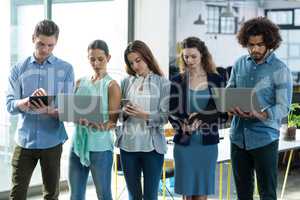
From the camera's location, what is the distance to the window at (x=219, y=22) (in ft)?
47.1

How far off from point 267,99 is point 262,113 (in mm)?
118

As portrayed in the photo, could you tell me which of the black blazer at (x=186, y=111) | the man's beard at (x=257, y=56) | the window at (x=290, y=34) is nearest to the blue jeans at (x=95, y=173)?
the black blazer at (x=186, y=111)

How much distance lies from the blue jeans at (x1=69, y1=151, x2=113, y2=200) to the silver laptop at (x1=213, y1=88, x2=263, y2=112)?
2.46 feet

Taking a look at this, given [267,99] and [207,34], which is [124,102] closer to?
[267,99]

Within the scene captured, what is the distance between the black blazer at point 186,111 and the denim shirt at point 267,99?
0.14 metres

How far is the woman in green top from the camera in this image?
319cm

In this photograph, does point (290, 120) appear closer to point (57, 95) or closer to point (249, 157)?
point (249, 157)

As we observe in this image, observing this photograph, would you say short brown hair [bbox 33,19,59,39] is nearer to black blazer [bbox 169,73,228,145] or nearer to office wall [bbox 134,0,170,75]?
black blazer [bbox 169,73,228,145]

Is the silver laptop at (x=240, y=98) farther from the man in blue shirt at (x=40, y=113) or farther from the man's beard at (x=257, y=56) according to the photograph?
the man in blue shirt at (x=40, y=113)

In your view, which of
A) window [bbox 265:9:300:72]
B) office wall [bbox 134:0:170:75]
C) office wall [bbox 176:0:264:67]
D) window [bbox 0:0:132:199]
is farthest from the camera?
window [bbox 265:9:300:72]

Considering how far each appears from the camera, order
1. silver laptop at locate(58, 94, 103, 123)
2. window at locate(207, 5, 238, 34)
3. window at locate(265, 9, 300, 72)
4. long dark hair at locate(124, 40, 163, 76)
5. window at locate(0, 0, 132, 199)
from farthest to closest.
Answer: window at locate(207, 5, 238, 34) < window at locate(265, 9, 300, 72) < window at locate(0, 0, 132, 199) < long dark hair at locate(124, 40, 163, 76) < silver laptop at locate(58, 94, 103, 123)

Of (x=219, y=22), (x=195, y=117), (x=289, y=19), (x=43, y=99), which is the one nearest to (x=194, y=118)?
(x=195, y=117)

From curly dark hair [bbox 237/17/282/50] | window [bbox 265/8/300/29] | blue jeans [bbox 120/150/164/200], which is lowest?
blue jeans [bbox 120/150/164/200]

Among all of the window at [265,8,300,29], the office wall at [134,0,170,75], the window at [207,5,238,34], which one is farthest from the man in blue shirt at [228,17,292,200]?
the window at [207,5,238,34]
